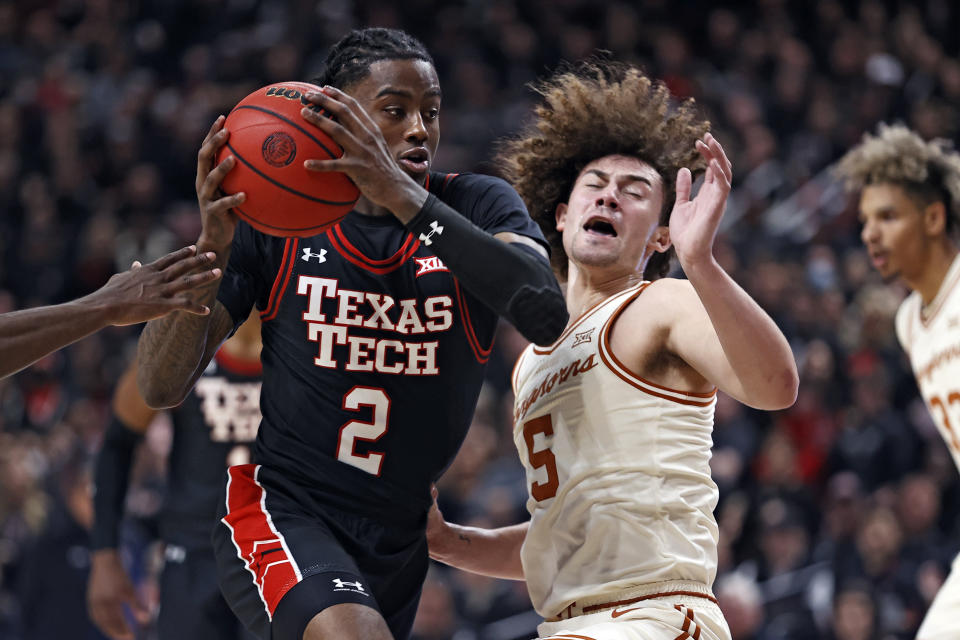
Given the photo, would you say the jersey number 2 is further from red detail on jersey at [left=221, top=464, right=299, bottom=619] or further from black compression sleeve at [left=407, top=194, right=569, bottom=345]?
black compression sleeve at [left=407, top=194, right=569, bottom=345]

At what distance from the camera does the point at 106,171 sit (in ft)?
36.8

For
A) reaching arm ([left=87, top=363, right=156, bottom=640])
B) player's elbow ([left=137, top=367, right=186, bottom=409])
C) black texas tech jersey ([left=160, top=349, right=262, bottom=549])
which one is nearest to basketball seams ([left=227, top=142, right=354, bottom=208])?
player's elbow ([left=137, top=367, right=186, bottom=409])

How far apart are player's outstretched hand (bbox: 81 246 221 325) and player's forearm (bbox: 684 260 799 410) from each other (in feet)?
4.24

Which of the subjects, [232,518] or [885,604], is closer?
[232,518]

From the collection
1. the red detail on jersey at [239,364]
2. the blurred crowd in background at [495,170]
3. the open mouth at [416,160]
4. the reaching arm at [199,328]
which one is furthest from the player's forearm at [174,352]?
the red detail on jersey at [239,364]

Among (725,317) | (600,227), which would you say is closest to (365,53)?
(600,227)

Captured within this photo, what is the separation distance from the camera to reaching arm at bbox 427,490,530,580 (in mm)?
4141

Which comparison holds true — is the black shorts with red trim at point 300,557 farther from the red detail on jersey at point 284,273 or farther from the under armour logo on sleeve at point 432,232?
the under armour logo on sleeve at point 432,232

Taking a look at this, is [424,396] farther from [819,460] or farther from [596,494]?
[819,460]

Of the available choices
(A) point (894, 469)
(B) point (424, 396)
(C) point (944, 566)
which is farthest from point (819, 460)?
(B) point (424, 396)

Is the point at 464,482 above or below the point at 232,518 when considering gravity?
below

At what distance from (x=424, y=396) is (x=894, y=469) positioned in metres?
6.49

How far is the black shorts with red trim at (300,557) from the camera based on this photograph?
3102mm

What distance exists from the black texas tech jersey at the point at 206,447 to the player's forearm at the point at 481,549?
4.62 ft
